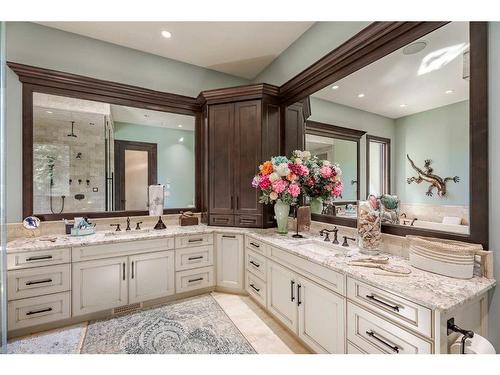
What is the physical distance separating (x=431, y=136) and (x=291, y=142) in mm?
1539

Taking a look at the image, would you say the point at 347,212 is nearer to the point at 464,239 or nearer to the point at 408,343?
the point at 464,239

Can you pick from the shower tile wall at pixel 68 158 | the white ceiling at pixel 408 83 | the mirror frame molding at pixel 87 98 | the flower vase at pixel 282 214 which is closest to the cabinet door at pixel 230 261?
the flower vase at pixel 282 214

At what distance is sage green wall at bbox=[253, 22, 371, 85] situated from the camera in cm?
223

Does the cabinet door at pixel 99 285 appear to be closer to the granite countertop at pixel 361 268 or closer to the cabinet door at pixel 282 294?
the granite countertop at pixel 361 268

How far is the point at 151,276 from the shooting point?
2506 millimetres

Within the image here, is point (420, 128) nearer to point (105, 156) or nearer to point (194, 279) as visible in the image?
point (194, 279)

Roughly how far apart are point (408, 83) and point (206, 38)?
231 centimetres

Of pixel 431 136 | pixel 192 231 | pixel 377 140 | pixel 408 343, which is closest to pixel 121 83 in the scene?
pixel 192 231

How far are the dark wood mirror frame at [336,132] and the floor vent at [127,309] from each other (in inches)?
102

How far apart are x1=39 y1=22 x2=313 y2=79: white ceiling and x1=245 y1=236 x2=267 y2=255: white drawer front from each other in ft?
8.04

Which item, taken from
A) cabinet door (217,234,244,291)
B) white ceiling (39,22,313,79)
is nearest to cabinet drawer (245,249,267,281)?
cabinet door (217,234,244,291)

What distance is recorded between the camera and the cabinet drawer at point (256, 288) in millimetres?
2332

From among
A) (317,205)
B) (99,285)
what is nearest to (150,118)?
(99,285)

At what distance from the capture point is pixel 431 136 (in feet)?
5.29
